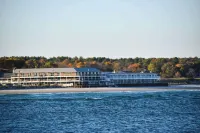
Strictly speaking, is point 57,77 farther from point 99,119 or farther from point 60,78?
point 99,119

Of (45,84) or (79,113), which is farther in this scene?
(45,84)

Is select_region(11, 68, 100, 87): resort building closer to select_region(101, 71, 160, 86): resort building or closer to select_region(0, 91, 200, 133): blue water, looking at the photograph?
select_region(101, 71, 160, 86): resort building

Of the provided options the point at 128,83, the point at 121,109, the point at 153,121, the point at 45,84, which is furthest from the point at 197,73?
the point at 153,121

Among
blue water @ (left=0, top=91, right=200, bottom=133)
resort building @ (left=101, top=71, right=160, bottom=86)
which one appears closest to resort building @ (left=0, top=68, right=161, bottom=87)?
resort building @ (left=101, top=71, right=160, bottom=86)

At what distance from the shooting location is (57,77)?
14112cm

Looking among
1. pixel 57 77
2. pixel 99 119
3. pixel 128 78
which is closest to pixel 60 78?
pixel 57 77

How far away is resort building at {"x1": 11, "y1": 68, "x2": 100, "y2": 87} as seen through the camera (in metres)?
140

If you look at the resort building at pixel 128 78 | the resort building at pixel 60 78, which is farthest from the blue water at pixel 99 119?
the resort building at pixel 128 78

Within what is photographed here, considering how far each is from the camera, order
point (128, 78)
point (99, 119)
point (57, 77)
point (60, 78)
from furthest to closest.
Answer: point (128, 78) → point (57, 77) → point (60, 78) → point (99, 119)

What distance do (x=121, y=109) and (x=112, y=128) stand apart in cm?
1867

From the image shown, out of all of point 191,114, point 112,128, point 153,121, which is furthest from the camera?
point 191,114

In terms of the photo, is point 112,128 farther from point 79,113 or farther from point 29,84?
point 29,84

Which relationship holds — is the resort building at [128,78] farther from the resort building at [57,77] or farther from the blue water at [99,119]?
the blue water at [99,119]

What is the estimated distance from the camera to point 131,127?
1791 inches
